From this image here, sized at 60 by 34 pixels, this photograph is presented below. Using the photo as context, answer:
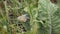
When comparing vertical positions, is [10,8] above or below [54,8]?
below

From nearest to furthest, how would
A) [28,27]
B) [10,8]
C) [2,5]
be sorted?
[28,27]
[2,5]
[10,8]

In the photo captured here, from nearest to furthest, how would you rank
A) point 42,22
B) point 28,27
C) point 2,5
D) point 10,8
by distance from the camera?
point 42,22 → point 28,27 → point 2,5 → point 10,8

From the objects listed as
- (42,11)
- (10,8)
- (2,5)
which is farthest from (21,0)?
(42,11)

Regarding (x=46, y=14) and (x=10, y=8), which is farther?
(x=10, y=8)

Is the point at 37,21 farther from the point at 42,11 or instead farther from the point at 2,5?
the point at 2,5

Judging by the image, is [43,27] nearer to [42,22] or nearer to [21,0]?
[42,22]

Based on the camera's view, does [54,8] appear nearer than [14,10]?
Yes

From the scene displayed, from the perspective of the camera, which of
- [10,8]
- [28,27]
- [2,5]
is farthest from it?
[10,8]

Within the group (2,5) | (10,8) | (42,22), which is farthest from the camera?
(10,8)

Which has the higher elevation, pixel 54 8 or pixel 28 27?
pixel 54 8

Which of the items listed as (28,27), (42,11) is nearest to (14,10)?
(28,27)
